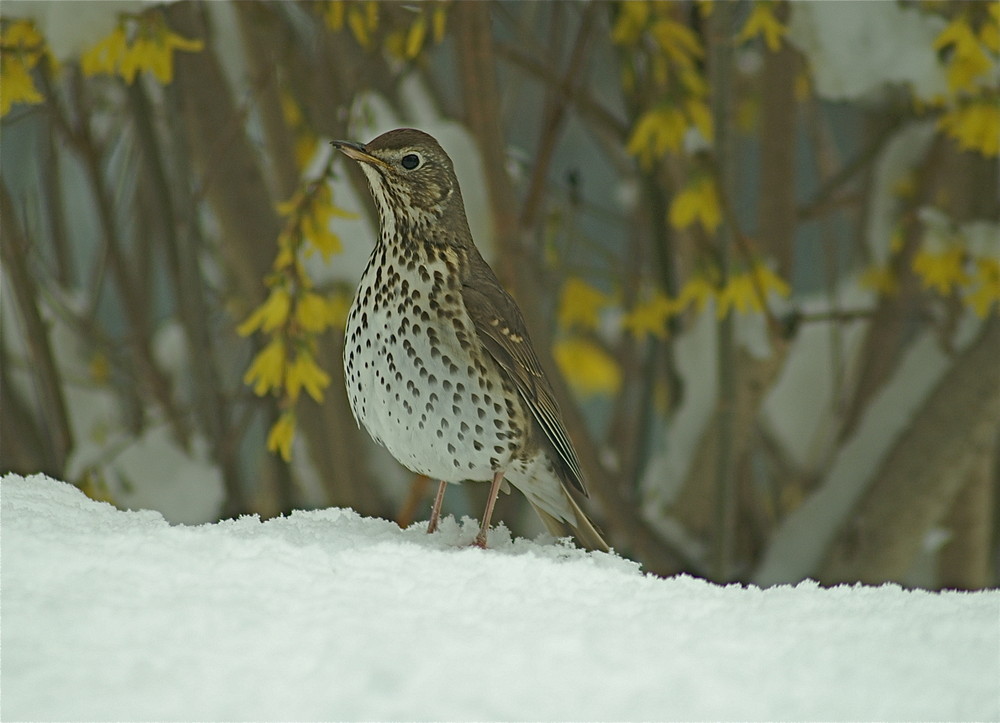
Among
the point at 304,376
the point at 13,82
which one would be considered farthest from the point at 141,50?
the point at 304,376

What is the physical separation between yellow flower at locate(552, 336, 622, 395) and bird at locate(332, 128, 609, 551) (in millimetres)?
2551

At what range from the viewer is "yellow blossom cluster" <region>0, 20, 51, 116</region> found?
2320mm

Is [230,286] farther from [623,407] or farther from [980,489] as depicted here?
[980,489]

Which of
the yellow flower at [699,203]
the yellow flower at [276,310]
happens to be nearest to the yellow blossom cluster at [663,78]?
the yellow flower at [699,203]

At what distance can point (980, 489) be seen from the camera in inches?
152

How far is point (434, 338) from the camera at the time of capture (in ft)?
6.45

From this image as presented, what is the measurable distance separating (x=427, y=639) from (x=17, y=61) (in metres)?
1.68

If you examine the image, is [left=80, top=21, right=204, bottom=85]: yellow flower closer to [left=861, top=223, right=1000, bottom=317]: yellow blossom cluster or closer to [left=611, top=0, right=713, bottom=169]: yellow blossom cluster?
[left=611, top=0, right=713, bottom=169]: yellow blossom cluster

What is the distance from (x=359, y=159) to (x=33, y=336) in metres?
A: 1.35

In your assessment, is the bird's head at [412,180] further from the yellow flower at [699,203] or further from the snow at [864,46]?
the snow at [864,46]

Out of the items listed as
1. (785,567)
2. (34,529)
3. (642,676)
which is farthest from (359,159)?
(785,567)

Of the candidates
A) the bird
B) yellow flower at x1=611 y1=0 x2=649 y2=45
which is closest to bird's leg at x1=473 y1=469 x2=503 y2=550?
the bird

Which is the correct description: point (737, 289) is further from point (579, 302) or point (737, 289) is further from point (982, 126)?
point (579, 302)

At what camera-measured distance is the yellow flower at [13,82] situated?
7.59 feet
